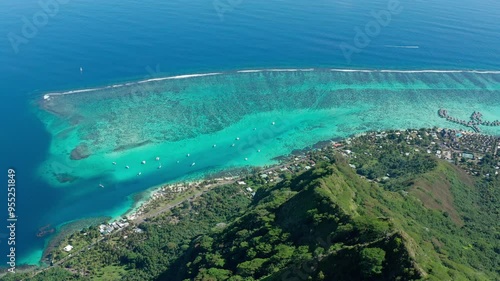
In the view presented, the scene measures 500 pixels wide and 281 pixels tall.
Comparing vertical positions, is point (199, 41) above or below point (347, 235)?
below

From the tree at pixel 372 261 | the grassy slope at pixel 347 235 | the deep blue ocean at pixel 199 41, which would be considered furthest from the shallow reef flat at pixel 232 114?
the tree at pixel 372 261

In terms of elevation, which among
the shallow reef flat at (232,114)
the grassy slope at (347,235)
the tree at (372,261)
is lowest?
the shallow reef flat at (232,114)

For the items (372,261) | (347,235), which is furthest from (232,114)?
(372,261)

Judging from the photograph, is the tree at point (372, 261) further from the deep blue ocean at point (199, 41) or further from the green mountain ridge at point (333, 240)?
the deep blue ocean at point (199, 41)

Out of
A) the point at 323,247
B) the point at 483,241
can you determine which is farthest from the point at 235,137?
the point at 323,247

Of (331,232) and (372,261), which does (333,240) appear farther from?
(372,261)

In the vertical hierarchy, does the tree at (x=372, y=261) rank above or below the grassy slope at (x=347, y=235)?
above

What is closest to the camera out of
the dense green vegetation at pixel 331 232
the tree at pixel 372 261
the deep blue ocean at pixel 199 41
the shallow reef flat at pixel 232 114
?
the tree at pixel 372 261
